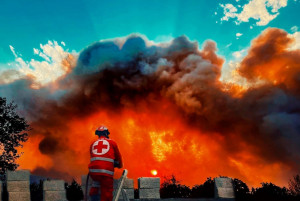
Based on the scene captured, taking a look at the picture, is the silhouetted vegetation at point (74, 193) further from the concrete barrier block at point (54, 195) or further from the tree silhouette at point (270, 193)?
the tree silhouette at point (270, 193)

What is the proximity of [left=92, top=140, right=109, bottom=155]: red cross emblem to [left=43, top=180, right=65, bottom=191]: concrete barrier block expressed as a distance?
287 cm

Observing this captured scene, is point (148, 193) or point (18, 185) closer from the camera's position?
point (18, 185)

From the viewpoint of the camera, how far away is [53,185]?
11961 millimetres

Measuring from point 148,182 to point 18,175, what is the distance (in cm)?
475

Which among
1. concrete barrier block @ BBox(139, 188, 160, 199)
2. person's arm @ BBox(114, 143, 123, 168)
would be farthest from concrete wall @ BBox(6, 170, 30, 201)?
concrete barrier block @ BBox(139, 188, 160, 199)

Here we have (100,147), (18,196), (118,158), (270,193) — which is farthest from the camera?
(270,193)

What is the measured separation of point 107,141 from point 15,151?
19707 millimetres

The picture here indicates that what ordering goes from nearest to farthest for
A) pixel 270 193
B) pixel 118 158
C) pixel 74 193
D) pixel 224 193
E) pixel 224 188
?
pixel 118 158
pixel 224 193
pixel 224 188
pixel 270 193
pixel 74 193

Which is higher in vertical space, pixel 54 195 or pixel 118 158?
pixel 118 158

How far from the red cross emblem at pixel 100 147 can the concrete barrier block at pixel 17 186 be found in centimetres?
367

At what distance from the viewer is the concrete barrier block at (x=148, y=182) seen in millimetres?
12359

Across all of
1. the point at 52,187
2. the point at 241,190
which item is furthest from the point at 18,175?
the point at 241,190

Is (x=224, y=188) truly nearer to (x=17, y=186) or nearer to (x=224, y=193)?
(x=224, y=193)

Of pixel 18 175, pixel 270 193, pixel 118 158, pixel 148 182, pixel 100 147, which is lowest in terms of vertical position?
pixel 270 193
